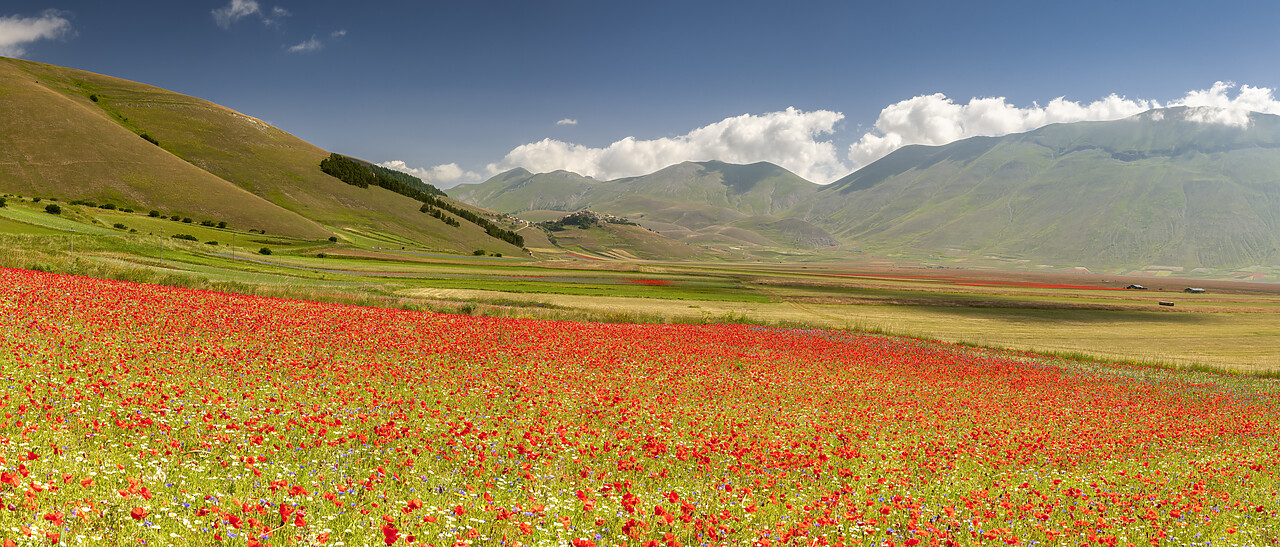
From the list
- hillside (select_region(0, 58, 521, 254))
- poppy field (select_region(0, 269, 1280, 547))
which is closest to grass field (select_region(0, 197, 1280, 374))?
poppy field (select_region(0, 269, 1280, 547))

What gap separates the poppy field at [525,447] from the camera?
28.0 feet

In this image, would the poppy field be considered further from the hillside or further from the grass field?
the hillside

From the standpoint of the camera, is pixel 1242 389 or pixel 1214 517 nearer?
pixel 1214 517

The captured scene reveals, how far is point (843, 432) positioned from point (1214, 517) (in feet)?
25.6

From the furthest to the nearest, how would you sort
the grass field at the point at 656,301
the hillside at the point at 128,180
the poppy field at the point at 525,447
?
1. the hillside at the point at 128,180
2. the grass field at the point at 656,301
3. the poppy field at the point at 525,447

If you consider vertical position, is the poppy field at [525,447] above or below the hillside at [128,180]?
below

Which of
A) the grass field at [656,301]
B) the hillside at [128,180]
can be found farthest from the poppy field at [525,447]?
the hillside at [128,180]

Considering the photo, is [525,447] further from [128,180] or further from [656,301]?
[128,180]

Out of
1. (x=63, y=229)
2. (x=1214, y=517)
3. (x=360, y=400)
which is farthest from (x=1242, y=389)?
(x=63, y=229)

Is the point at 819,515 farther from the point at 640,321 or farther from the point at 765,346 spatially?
the point at 640,321

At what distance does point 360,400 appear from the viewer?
15109mm

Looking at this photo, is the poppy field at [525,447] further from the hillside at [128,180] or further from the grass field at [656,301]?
the hillside at [128,180]

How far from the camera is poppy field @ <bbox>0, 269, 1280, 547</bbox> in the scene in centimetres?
854

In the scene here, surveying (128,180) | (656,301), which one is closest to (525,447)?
(656,301)
